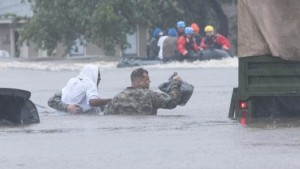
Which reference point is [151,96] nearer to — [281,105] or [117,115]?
[117,115]

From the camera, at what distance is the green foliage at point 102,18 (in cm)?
4753

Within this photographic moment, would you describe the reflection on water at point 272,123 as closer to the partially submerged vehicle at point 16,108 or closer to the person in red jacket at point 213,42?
the partially submerged vehicle at point 16,108

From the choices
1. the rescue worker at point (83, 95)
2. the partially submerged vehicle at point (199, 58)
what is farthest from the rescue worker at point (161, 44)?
the rescue worker at point (83, 95)

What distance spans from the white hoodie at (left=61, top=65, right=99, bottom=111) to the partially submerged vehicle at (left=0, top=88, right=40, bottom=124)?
1.10 metres

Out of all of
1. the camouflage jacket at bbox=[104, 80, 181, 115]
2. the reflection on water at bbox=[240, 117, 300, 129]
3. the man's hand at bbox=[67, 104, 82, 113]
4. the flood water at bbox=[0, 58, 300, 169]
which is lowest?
the flood water at bbox=[0, 58, 300, 169]

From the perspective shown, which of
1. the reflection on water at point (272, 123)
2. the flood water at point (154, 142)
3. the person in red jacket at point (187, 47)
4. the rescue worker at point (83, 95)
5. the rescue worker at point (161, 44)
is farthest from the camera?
the rescue worker at point (161, 44)

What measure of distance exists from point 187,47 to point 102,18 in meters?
10.3

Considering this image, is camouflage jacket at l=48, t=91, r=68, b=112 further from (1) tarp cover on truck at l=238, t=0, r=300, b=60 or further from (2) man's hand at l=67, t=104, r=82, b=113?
(1) tarp cover on truck at l=238, t=0, r=300, b=60

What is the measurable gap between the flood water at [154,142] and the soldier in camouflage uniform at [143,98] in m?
0.20

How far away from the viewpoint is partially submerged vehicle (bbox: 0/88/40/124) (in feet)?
46.6

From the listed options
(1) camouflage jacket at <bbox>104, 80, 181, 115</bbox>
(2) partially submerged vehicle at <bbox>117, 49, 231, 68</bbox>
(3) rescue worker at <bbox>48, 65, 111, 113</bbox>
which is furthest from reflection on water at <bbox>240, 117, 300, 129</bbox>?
(2) partially submerged vehicle at <bbox>117, 49, 231, 68</bbox>

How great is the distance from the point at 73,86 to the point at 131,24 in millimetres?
33265

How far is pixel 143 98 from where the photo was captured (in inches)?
602

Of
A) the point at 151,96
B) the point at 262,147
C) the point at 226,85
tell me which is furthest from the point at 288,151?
the point at 226,85
